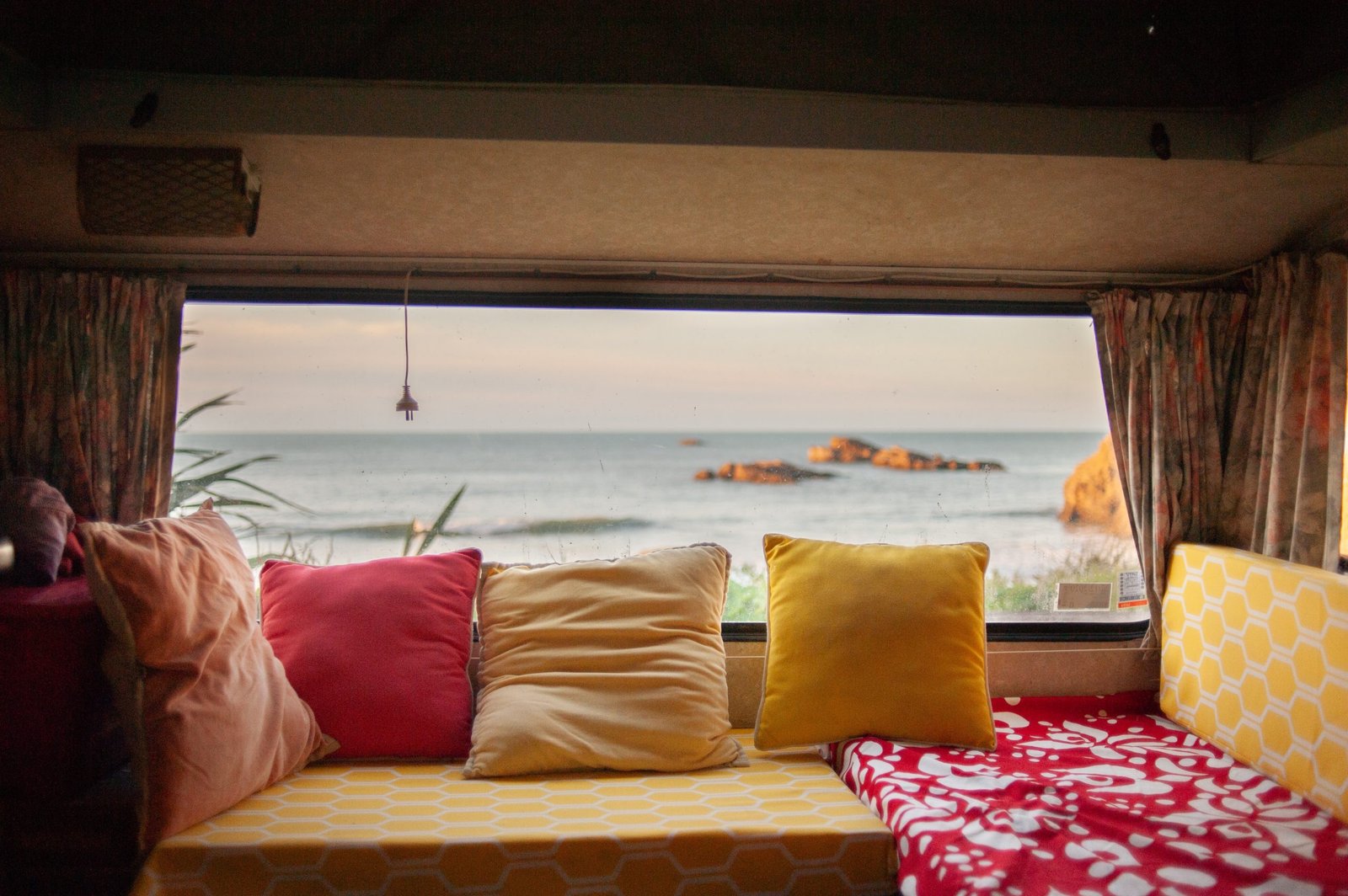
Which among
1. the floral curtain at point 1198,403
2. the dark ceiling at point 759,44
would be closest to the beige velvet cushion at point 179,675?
the dark ceiling at point 759,44

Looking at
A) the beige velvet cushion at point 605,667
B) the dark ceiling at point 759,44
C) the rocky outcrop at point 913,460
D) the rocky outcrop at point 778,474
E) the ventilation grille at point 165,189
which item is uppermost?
the dark ceiling at point 759,44

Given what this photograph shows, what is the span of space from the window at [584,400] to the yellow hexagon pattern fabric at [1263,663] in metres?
0.45

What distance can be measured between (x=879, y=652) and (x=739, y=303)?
1194 millimetres

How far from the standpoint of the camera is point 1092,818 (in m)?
1.77

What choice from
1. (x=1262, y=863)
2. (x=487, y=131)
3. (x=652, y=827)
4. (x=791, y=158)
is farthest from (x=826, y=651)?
(x=487, y=131)

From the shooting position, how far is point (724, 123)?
78.4 inches

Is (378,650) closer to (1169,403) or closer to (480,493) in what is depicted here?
(480,493)

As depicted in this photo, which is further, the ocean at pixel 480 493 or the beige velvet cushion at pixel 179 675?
the ocean at pixel 480 493

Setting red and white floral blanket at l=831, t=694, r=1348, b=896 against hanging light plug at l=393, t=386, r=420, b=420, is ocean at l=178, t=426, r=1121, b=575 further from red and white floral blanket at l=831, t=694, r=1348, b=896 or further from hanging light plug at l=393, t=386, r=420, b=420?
red and white floral blanket at l=831, t=694, r=1348, b=896

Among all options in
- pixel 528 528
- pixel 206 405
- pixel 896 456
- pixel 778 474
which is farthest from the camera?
pixel 896 456

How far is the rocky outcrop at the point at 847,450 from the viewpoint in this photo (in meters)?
→ 4.57

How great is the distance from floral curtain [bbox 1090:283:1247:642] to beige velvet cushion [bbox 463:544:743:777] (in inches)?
54.7

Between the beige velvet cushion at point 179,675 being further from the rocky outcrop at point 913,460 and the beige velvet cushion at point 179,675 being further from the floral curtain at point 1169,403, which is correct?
the rocky outcrop at point 913,460

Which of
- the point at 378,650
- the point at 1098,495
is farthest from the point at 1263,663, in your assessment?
the point at 378,650
